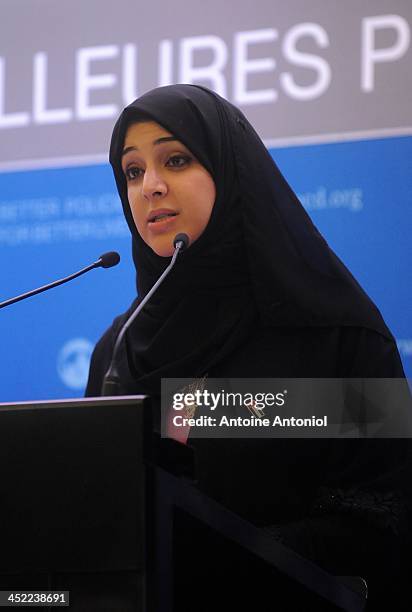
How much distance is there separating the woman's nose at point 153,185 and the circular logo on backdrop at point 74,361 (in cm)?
54

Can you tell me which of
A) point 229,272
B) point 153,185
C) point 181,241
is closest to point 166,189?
point 153,185

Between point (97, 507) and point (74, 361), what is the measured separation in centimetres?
145

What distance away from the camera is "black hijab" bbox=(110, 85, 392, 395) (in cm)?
167

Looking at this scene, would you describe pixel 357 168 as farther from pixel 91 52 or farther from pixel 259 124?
pixel 91 52

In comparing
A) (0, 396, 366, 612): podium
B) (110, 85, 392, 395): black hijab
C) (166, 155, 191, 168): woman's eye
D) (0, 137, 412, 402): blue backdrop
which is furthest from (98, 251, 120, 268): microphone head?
(0, 396, 366, 612): podium

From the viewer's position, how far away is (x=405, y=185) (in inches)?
81.7

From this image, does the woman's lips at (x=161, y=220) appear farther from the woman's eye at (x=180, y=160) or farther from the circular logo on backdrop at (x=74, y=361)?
the circular logo on backdrop at (x=74, y=361)

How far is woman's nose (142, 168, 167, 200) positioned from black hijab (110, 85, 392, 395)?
0.08 meters

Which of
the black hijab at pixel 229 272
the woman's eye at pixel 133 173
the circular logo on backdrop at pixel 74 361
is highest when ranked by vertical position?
the woman's eye at pixel 133 173

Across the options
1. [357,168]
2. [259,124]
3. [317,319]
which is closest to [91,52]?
[259,124]

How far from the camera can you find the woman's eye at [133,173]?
1.82 m

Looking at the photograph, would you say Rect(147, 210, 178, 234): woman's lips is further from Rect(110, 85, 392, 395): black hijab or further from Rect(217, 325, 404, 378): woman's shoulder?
Rect(217, 325, 404, 378): woman's shoulder

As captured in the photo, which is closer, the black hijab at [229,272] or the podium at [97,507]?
the podium at [97,507]

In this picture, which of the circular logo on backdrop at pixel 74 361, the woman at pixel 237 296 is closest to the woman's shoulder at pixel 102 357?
the woman at pixel 237 296
